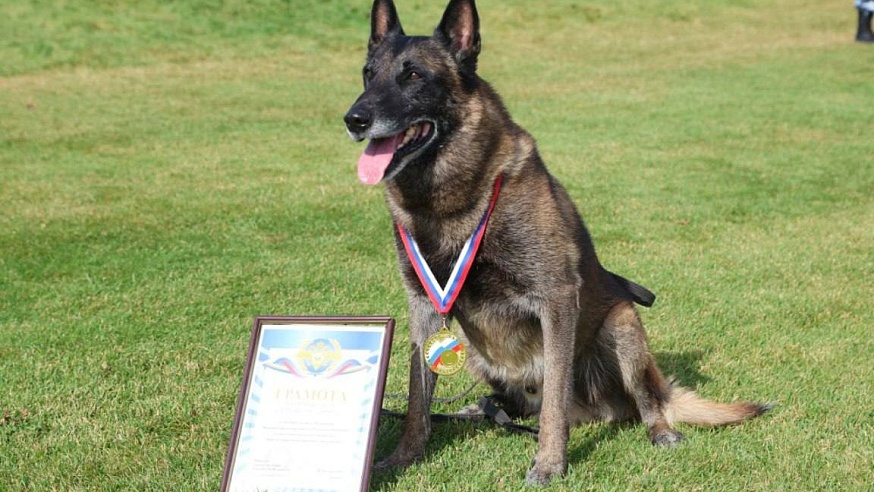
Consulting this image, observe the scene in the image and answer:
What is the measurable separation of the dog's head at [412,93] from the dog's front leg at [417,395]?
636mm

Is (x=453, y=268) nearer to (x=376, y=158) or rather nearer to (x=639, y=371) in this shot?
(x=376, y=158)

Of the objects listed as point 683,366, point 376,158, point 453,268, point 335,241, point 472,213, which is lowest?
point 335,241

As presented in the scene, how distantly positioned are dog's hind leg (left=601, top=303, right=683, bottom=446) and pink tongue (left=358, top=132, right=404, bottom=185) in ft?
4.40

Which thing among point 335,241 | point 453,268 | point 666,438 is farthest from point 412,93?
point 335,241

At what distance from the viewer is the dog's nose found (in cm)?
352

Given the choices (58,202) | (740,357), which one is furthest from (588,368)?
(58,202)

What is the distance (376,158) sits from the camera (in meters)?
3.60

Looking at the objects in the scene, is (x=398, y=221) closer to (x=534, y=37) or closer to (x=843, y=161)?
(x=843, y=161)

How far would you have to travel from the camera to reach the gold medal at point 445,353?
3.79 m

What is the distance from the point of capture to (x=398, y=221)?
3.89 metres

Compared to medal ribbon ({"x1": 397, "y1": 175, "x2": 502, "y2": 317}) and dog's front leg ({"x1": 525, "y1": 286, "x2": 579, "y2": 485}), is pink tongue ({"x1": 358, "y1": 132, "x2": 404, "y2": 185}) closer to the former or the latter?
medal ribbon ({"x1": 397, "y1": 175, "x2": 502, "y2": 317})

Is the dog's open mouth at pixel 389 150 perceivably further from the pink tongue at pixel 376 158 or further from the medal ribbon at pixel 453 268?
the medal ribbon at pixel 453 268

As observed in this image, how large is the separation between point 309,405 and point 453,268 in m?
0.78

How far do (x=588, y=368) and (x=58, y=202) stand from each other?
703cm
